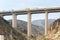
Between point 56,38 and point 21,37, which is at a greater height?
point 56,38

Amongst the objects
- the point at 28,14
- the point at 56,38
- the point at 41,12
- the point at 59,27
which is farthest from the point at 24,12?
the point at 56,38

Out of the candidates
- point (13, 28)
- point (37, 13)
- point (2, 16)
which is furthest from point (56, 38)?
point (2, 16)

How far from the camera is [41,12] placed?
98938 mm

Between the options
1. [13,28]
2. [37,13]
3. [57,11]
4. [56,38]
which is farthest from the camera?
[13,28]

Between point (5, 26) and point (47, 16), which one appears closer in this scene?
point (47, 16)

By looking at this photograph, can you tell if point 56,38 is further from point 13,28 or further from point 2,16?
point 2,16

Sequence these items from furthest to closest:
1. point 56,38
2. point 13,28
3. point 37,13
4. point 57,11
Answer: point 13,28, point 37,13, point 57,11, point 56,38

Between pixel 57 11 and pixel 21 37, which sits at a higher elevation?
pixel 57 11

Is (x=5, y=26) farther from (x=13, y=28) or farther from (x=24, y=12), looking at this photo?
(x=24, y=12)

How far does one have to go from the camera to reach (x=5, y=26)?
10644 cm

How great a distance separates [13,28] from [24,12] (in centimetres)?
1039

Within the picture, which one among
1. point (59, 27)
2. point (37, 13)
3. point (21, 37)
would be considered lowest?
point (21, 37)

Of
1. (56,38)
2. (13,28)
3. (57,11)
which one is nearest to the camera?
(56,38)

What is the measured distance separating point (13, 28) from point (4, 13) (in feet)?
28.9
